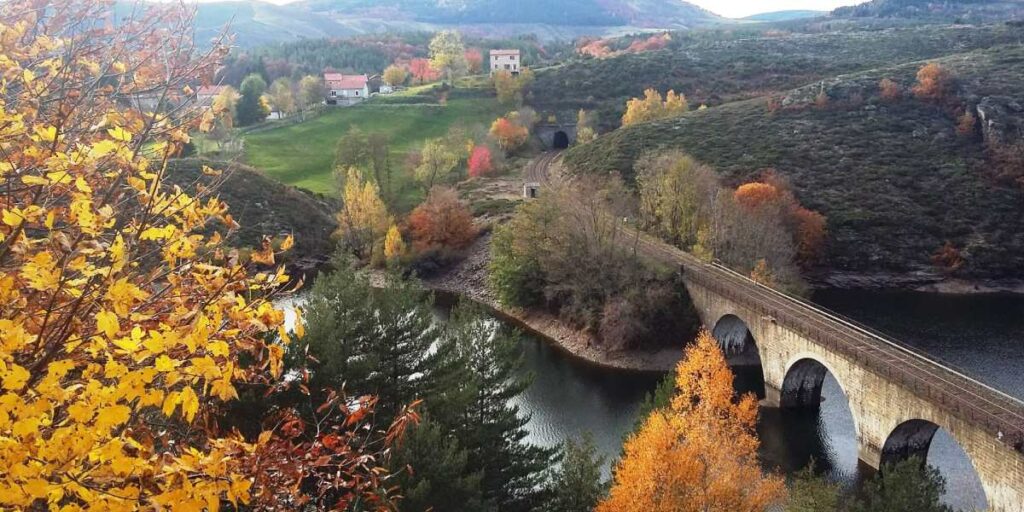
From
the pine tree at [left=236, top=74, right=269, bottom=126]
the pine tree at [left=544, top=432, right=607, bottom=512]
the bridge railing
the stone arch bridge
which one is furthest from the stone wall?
the pine tree at [left=236, top=74, right=269, bottom=126]

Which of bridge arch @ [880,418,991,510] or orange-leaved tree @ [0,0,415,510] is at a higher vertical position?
orange-leaved tree @ [0,0,415,510]

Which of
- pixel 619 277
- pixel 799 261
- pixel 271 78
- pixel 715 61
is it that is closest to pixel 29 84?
pixel 619 277

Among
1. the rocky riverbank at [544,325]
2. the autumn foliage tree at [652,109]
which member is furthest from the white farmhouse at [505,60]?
the rocky riverbank at [544,325]

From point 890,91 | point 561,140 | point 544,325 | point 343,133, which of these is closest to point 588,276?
point 544,325

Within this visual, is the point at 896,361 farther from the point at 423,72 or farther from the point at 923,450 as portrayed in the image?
the point at 423,72

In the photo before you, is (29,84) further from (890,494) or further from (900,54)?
(900,54)

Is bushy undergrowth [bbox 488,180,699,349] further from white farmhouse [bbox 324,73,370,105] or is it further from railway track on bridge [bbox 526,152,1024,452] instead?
white farmhouse [bbox 324,73,370,105]

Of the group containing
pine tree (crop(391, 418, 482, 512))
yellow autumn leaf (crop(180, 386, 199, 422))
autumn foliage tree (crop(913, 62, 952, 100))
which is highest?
yellow autumn leaf (crop(180, 386, 199, 422))
